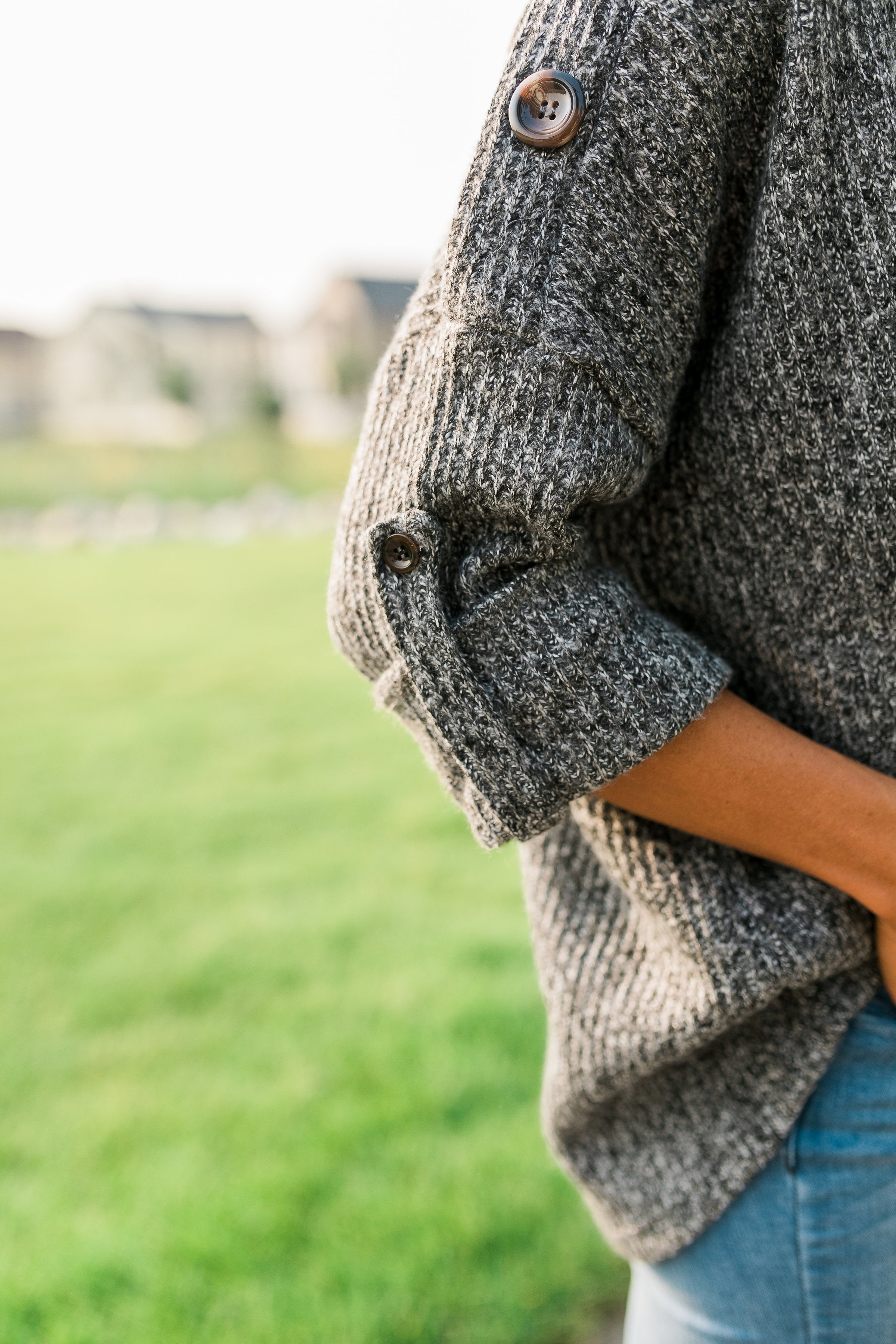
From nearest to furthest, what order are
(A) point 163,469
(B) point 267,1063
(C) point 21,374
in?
1. (B) point 267,1063
2. (A) point 163,469
3. (C) point 21,374

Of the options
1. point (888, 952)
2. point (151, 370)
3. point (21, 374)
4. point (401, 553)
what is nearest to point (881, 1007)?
point (888, 952)

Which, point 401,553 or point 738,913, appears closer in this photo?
point 401,553

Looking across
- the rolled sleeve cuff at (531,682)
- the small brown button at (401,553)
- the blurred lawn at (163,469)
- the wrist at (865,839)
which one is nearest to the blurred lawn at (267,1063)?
the wrist at (865,839)

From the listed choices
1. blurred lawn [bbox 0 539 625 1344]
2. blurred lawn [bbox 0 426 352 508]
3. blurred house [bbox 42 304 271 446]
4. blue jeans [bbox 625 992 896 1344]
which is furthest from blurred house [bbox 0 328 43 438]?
blue jeans [bbox 625 992 896 1344]

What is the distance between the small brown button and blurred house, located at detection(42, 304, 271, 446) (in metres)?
35.3

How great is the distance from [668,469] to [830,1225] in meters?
0.67

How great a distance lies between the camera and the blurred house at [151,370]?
124 feet

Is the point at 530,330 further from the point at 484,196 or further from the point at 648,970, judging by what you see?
the point at 648,970

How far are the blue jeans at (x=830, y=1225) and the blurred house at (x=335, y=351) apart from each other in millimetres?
35098

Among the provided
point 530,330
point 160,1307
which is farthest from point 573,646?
point 160,1307

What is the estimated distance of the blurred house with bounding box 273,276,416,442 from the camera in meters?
37.9

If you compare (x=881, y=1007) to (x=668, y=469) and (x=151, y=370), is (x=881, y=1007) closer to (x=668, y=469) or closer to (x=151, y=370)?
(x=668, y=469)

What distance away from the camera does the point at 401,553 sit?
752 millimetres

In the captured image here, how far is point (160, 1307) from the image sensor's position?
6.81 feet
